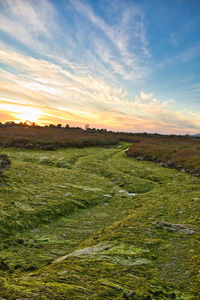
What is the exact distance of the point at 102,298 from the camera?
2.95 m

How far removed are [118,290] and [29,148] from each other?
3105cm

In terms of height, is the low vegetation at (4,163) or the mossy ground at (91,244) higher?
the low vegetation at (4,163)

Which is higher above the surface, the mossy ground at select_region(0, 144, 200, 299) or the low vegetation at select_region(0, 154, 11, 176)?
the low vegetation at select_region(0, 154, 11, 176)

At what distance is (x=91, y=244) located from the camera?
17.5 ft

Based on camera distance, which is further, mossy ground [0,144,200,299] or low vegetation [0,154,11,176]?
low vegetation [0,154,11,176]

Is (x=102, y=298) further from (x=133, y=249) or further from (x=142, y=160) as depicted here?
(x=142, y=160)

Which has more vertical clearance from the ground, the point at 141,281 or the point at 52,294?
the point at 52,294

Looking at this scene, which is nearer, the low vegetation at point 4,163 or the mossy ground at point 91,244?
the mossy ground at point 91,244

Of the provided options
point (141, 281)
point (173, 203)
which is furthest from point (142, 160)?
point (141, 281)

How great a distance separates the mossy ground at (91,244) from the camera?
3248mm

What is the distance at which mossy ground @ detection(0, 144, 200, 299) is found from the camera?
3.25 m

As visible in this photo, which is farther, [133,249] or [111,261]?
[133,249]

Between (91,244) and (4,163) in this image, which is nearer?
(91,244)

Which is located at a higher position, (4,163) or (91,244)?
(4,163)
